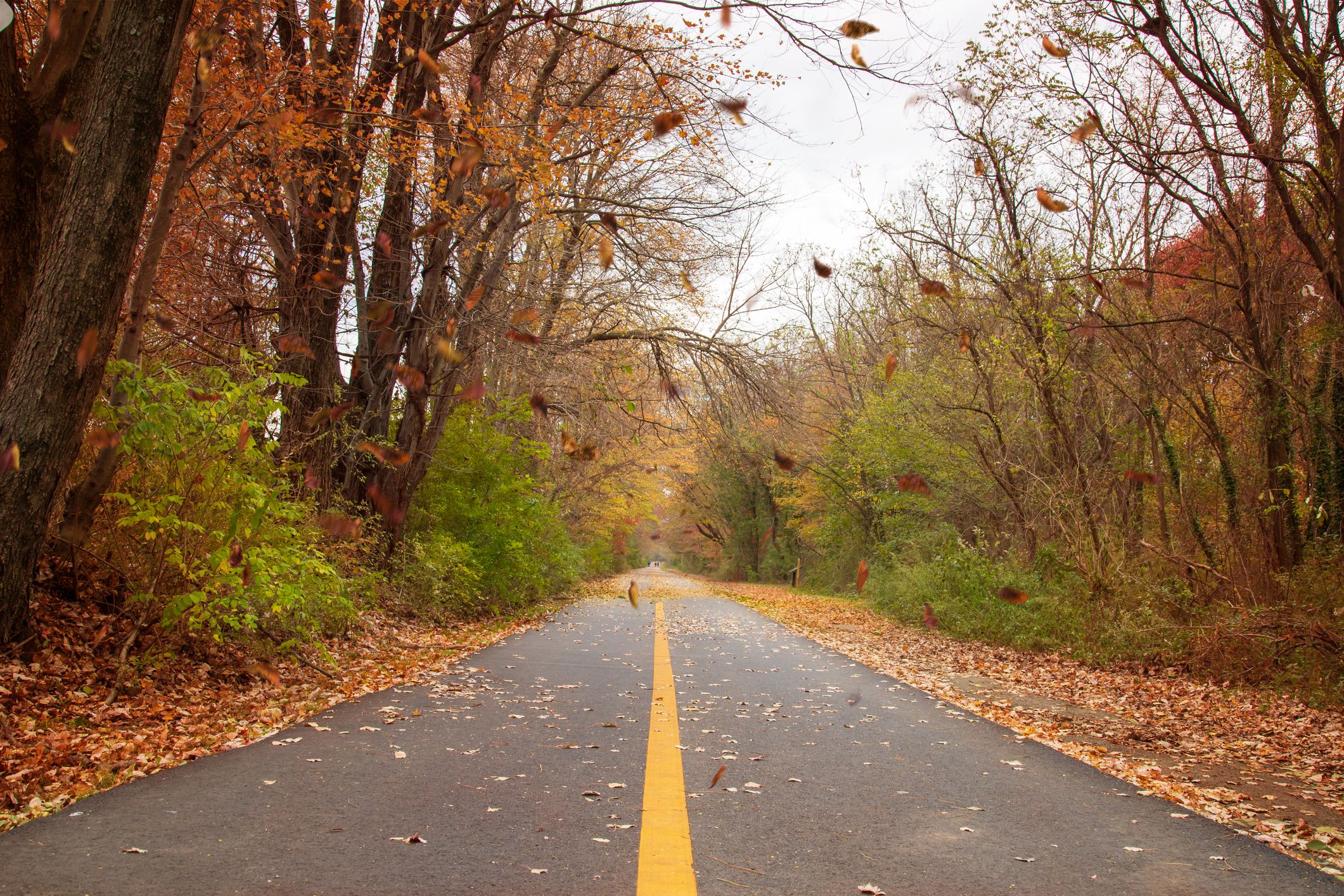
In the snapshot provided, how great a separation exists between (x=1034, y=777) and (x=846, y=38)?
639 centimetres

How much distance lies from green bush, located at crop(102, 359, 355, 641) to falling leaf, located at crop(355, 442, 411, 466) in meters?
4.46

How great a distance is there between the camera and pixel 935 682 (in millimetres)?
9391

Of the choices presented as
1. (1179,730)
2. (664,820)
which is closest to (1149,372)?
(1179,730)

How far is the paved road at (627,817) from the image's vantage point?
3.21 meters

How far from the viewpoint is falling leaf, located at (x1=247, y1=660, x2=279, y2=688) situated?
6852 millimetres

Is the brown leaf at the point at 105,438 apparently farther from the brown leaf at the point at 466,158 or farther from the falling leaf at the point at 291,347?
the brown leaf at the point at 466,158

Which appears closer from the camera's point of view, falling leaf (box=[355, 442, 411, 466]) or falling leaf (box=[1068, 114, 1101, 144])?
falling leaf (box=[1068, 114, 1101, 144])

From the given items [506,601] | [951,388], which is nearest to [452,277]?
[506,601]

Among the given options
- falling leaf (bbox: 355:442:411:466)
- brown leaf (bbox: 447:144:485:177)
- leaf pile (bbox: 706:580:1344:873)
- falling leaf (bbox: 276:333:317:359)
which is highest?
brown leaf (bbox: 447:144:485:177)

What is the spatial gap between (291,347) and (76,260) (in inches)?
168

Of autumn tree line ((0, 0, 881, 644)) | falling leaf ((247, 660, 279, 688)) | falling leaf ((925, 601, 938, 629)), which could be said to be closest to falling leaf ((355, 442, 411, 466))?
autumn tree line ((0, 0, 881, 644))

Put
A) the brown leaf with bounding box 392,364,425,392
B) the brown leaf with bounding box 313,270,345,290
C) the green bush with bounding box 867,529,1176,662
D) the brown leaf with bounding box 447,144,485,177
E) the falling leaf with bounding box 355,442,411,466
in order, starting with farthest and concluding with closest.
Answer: the brown leaf with bounding box 392,364,425,392 < the falling leaf with bounding box 355,442,411,466 < the green bush with bounding box 867,529,1176,662 < the brown leaf with bounding box 313,270,345,290 < the brown leaf with bounding box 447,144,485,177

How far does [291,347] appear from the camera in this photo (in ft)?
32.2

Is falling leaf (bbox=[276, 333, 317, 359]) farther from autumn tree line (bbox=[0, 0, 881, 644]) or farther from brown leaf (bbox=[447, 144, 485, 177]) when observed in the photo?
brown leaf (bbox=[447, 144, 485, 177])
